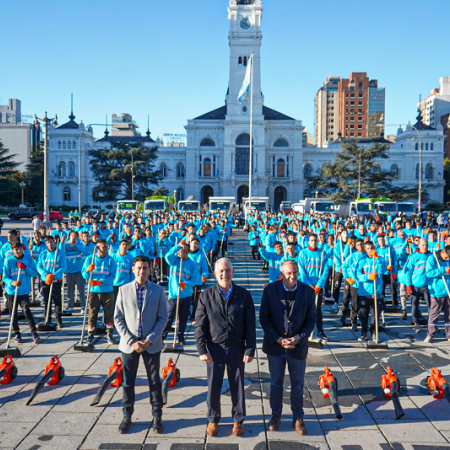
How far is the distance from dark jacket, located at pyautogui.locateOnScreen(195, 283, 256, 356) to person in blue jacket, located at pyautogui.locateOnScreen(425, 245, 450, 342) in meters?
5.04

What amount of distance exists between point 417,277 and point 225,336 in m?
5.76

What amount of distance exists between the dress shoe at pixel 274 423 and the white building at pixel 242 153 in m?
62.0

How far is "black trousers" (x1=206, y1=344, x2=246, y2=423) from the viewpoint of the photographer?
5.16 metres

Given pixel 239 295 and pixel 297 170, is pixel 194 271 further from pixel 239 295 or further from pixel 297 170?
pixel 297 170

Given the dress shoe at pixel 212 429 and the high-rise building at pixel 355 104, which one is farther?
the high-rise building at pixel 355 104

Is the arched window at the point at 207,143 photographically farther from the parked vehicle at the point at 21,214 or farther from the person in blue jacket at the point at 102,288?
the person in blue jacket at the point at 102,288

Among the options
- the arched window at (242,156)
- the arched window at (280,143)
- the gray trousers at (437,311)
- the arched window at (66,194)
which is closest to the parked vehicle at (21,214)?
the arched window at (66,194)

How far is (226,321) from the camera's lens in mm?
5105

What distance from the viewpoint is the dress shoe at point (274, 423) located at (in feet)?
17.4

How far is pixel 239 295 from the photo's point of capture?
519 centimetres

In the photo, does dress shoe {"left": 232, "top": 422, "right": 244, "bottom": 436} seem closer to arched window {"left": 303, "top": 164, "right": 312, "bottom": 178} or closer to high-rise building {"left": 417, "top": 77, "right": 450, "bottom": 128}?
arched window {"left": 303, "top": 164, "right": 312, "bottom": 178}

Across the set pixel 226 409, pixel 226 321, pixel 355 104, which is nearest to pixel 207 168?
pixel 355 104

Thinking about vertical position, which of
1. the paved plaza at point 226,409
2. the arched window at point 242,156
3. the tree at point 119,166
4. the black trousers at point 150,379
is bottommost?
the paved plaza at point 226,409

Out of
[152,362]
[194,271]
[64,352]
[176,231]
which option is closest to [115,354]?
[64,352]
